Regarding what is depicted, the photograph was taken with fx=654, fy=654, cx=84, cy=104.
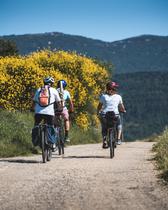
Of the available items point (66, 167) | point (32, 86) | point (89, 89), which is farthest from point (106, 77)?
Answer: point (66, 167)

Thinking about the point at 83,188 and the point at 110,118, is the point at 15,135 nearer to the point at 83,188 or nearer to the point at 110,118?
the point at 110,118

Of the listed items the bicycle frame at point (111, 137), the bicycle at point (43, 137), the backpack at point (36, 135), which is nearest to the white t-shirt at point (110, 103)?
the bicycle frame at point (111, 137)

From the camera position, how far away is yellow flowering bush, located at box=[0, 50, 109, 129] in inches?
1184

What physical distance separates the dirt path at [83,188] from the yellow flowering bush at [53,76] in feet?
55.6

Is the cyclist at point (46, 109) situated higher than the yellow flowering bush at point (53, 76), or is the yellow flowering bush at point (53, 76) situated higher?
the yellow flowering bush at point (53, 76)

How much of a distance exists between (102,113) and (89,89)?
62.5ft

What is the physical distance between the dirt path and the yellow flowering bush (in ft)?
55.6

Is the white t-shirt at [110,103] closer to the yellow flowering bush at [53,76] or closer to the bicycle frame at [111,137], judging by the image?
the bicycle frame at [111,137]

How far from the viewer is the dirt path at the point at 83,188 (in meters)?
8.16

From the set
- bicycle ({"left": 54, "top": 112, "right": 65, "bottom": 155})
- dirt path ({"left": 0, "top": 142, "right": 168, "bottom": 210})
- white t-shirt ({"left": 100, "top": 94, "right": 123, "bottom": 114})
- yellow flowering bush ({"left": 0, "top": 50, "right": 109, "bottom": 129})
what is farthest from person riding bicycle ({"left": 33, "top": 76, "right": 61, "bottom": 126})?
yellow flowering bush ({"left": 0, "top": 50, "right": 109, "bottom": 129})

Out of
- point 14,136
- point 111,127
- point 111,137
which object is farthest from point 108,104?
point 14,136

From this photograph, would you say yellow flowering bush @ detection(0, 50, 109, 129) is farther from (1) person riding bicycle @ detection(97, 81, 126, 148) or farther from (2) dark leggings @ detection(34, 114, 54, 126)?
(2) dark leggings @ detection(34, 114, 54, 126)

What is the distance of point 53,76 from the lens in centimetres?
3105

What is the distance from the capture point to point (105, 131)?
53.8 ft
